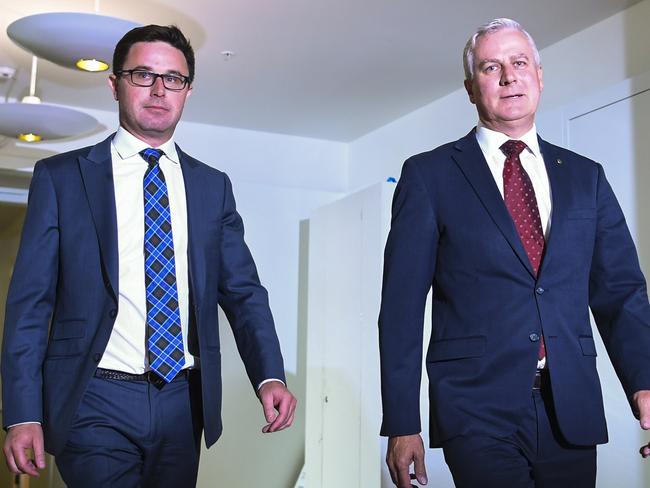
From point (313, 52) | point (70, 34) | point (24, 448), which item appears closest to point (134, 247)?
point (24, 448)

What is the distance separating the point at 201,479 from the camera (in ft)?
18.3

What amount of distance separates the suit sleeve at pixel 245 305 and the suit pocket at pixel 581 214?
71cm

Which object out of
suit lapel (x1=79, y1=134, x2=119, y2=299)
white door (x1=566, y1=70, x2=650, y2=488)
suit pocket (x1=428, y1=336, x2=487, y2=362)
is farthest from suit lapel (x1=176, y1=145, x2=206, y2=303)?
white door (x1=566, y1=70, x2=650, y2=488)

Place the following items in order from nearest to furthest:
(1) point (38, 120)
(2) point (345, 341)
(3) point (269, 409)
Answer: (3) point (269, 409), (1) point (38, 120), (2) point (345, 341)

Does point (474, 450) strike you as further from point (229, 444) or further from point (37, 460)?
point (229, 444)

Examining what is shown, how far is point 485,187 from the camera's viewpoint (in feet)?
6.05

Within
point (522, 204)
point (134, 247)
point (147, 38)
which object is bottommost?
point (134, 247)

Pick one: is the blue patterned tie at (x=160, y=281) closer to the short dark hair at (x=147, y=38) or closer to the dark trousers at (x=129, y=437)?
the dark trousers at (x=129, y=437)

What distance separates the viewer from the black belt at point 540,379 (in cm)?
173

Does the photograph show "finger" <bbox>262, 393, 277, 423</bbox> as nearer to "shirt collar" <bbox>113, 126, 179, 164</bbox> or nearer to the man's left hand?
"shirt collar" <bbox>113, 126, 179, 164</bbox>

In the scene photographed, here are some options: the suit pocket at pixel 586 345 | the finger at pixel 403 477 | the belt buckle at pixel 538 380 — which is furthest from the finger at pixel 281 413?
the suit pocket at pixel 586 345

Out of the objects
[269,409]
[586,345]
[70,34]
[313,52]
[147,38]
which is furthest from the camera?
[313,52]

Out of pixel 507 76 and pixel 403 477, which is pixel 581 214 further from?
pixel 403 477

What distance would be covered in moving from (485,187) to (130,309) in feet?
2.60
